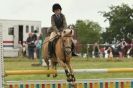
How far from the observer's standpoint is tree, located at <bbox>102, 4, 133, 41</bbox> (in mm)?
102500

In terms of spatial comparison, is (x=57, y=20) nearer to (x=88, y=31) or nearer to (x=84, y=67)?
(x=84, y=67)

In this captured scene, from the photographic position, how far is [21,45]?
47.5 m

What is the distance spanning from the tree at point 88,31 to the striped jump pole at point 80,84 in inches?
4762

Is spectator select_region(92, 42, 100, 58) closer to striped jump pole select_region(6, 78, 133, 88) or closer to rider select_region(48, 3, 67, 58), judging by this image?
rider select_region(48, 3, 67, 58)

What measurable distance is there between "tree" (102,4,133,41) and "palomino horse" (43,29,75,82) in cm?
8549

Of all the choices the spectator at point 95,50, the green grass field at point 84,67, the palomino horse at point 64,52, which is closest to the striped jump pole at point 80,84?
the palomino horse at point 64,52

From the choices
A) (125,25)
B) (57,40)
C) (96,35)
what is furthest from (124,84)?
(96,35)

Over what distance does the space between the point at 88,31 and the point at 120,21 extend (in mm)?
46030

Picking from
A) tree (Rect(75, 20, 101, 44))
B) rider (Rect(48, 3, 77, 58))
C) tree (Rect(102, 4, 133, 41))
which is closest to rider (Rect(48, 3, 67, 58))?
rider (Rect(48, 3, 77, 58))

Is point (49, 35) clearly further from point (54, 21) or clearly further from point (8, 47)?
point (8, 47)

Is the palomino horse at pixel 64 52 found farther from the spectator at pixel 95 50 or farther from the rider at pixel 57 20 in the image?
the spectator at pixel 95 50

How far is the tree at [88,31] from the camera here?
452 ft

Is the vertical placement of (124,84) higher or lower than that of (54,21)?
lower

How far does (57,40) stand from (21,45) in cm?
3246
